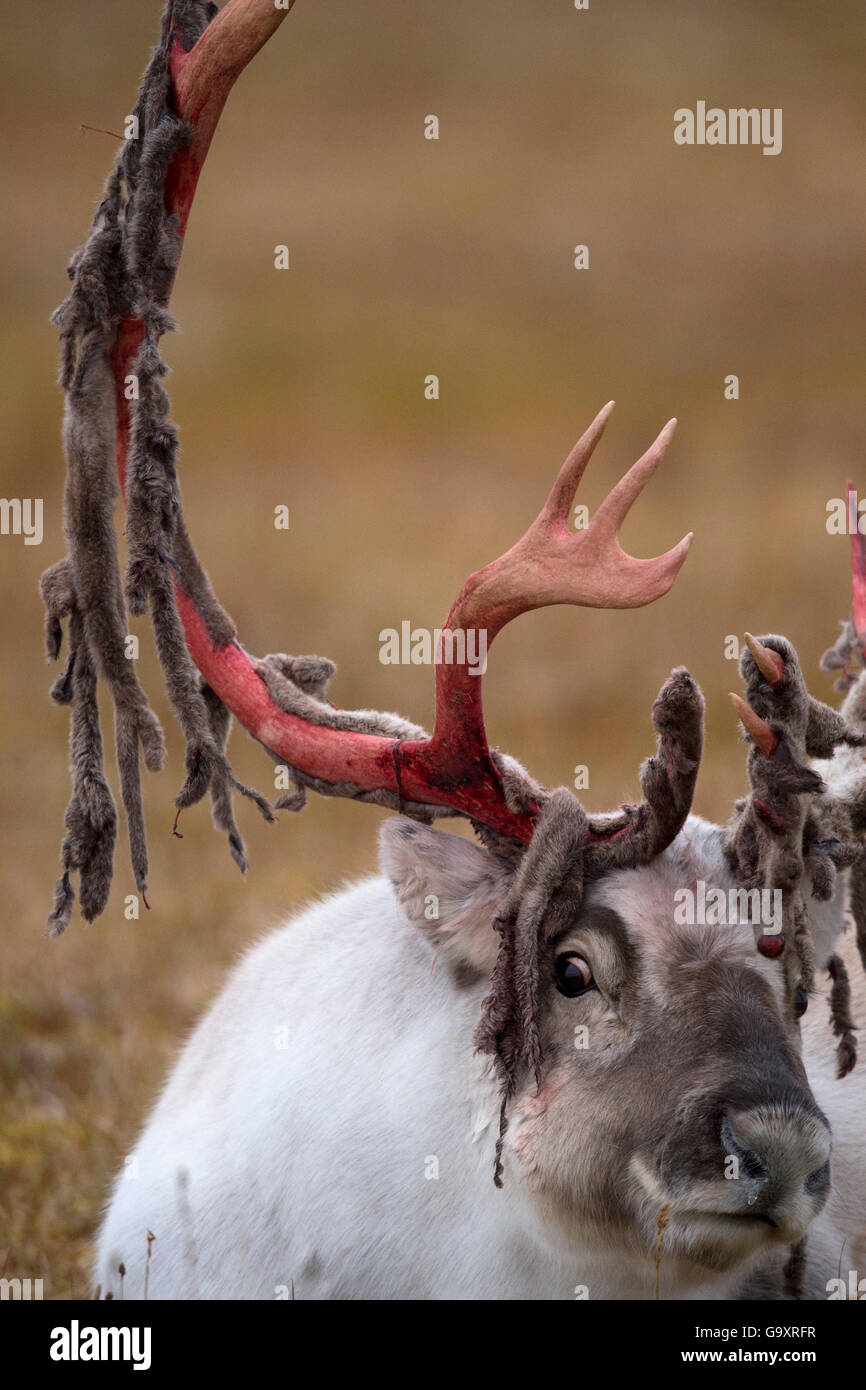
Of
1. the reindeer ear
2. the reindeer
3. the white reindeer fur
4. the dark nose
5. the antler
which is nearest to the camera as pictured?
the dark nose

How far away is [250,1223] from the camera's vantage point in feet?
14.8

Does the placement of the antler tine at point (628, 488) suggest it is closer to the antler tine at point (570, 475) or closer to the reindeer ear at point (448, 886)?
the antler tine at point (570, 475)

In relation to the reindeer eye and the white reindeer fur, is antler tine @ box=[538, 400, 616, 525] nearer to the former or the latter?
the white reindeer fur

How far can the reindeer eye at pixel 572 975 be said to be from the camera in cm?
402

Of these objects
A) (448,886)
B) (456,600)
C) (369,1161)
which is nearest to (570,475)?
(456,600)

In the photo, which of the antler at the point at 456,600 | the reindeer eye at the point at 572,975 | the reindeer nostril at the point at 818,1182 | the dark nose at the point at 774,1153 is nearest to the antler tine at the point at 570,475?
the antler at the point at 456,600

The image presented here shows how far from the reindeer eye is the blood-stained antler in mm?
252

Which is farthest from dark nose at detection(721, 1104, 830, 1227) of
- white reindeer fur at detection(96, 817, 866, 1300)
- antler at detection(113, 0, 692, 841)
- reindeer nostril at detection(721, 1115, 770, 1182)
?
antler at detection(113, 0, 692, 841)

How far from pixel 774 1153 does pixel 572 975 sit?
64cm

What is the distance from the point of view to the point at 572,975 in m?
4.04

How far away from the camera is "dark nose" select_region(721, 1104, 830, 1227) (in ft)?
11.9

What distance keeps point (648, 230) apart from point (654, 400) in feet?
40.9

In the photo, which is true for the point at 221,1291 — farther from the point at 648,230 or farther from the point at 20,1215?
the point at 648,230

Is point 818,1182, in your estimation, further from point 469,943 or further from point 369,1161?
point 369,1161
